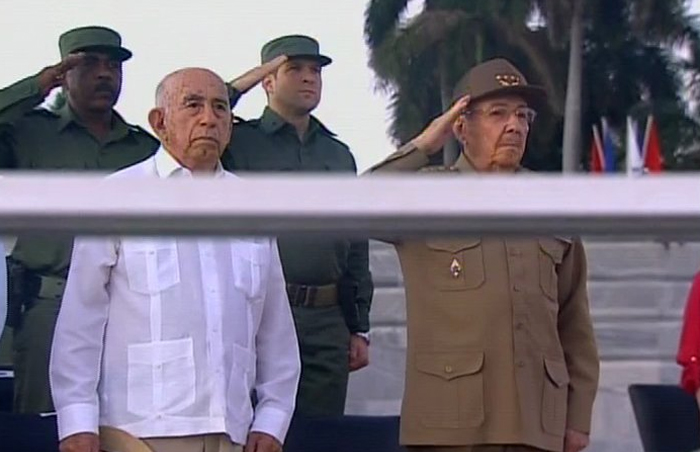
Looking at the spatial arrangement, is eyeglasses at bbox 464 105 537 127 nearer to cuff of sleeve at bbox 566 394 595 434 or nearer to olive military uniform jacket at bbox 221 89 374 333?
olive military uniform jacket at bbox 221 89 374 333

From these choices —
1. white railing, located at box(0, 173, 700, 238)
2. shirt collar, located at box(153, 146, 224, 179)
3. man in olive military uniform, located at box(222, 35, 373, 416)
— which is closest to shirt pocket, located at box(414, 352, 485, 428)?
man in olive military uniform, located at box(222, 35, 373, 416)

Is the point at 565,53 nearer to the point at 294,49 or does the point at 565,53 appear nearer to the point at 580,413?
the point at 294,49

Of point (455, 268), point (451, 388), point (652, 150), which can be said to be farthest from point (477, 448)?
point (652, 150)

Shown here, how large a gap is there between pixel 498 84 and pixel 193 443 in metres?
0.65

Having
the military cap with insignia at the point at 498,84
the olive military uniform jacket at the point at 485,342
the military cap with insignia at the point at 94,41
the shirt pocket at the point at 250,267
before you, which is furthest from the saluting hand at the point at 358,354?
the military cap with insignia at the point at 94,41

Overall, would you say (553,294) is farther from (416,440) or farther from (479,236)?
(479,236)

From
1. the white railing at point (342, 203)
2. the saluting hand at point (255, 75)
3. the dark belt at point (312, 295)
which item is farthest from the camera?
the dark belt at point (312, 295)

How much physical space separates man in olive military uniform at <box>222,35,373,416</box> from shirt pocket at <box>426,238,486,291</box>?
16cm

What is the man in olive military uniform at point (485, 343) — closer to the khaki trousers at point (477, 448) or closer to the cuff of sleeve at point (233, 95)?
the khaki trousers at point (477, 448)

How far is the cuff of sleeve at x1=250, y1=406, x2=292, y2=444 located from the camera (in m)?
2.41

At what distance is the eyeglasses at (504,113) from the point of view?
2268 millimetres

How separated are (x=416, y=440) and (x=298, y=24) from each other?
75 cm

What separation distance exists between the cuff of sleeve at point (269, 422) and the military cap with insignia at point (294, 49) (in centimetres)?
52

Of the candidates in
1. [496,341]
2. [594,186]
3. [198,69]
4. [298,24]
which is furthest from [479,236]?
[496,341]
